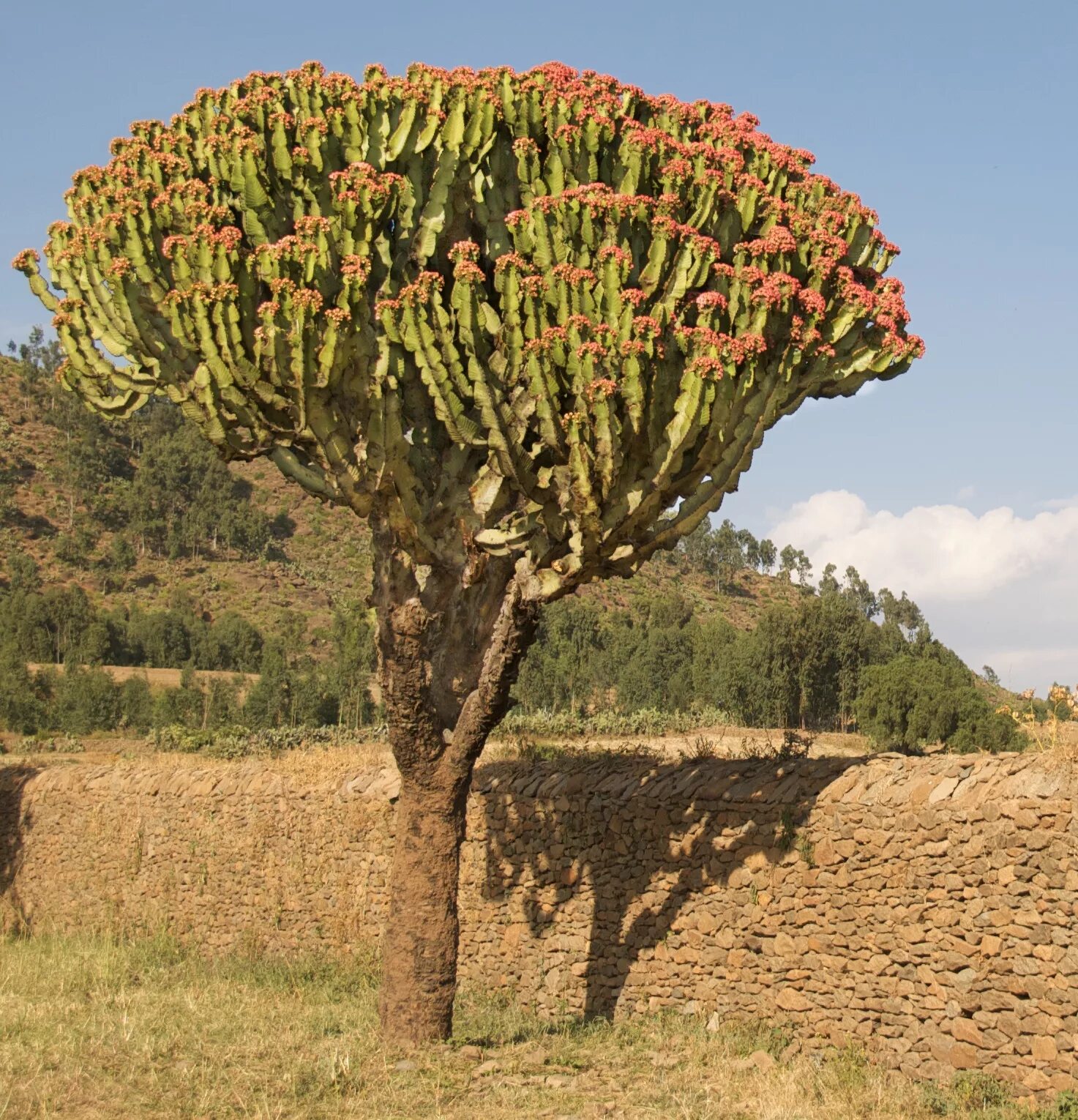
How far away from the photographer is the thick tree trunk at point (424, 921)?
10.2 m

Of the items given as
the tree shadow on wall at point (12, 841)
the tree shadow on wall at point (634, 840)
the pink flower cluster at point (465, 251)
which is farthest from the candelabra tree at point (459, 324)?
the tree shadow on wall at point (12, 841)

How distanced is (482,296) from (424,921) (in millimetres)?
5315

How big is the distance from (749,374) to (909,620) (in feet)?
265

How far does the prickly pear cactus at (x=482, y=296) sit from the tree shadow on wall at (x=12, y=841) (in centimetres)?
1152

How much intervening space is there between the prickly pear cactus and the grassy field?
13.0 ft

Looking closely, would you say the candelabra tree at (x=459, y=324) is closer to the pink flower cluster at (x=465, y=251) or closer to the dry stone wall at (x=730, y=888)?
the pink flower cluster at (x=465, y=251)

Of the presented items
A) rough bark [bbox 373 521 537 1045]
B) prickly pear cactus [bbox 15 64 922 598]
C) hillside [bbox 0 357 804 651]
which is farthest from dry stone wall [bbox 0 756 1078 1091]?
hillside [bbox 0 357 804 651]

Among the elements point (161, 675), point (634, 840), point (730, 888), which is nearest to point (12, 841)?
point (634, 840)

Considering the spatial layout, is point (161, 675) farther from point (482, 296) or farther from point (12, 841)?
point (482, 296)

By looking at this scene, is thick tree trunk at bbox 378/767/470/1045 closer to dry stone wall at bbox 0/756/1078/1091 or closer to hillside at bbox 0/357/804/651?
dry stone wall at bbox 0/756/1078/1091

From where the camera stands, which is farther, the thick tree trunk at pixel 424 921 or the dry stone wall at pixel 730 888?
the thick tree trunk at pixel 424 921

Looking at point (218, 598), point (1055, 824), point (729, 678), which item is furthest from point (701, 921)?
point (218, 598)

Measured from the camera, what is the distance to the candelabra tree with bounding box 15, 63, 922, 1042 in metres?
8.87

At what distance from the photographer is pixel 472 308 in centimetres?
911
